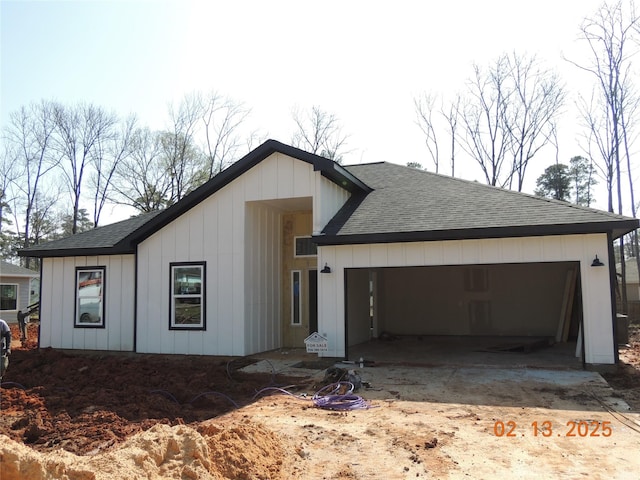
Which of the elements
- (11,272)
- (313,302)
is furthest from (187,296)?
(11,272)

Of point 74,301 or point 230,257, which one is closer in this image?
point 230,257

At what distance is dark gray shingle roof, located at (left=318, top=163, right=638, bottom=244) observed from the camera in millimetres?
9188

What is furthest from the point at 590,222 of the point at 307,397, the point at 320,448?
the point at 320,448

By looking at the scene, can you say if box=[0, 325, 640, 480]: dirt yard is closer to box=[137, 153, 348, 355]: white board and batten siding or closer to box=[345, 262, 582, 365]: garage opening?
box=[137, 153, 348, 355]: white board and batten siding

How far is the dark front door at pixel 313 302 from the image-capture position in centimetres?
1304

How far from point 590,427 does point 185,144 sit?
106 ft

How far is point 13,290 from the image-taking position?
2472 centimetres

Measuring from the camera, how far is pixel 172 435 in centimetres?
439

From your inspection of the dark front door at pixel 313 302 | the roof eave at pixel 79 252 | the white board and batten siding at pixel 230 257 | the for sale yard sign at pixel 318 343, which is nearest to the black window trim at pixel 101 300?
the roof eave at pixel 79 252

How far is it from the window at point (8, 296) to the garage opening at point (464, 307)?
18.7m

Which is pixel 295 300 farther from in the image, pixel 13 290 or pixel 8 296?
pixel 13 290

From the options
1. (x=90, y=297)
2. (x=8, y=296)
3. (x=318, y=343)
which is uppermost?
(x=90, y=297)

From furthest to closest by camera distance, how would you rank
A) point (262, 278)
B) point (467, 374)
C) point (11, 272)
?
point (11, 272), point (262, 278), point (467, 374)
